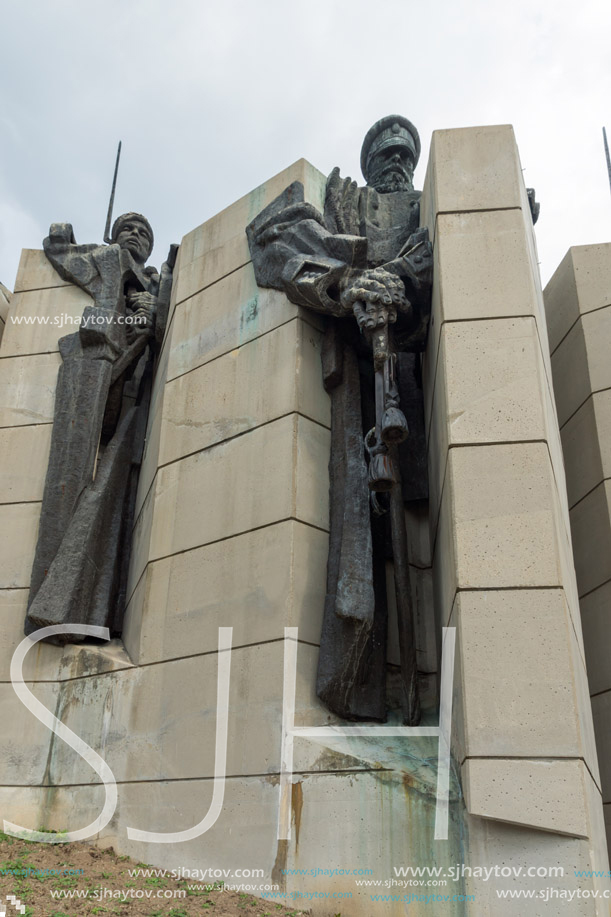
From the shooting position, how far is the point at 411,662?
19.9ft

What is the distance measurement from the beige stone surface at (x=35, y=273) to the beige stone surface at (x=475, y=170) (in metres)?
4.42

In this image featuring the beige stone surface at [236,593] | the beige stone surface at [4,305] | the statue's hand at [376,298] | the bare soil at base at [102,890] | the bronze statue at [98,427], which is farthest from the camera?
the beige stone surface at [4,305]

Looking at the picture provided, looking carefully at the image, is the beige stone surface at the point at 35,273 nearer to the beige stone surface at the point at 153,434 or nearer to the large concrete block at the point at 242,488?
the beige stone surface at the point at 153,434

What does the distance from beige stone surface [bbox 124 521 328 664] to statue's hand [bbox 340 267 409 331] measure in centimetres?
168

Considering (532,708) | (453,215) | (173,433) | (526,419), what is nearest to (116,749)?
(173,433)

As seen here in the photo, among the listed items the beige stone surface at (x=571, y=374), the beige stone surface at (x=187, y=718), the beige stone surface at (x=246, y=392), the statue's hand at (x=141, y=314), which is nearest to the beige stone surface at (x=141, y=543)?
the beige stone surface at (x=246, y=392)

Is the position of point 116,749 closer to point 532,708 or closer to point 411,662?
point 411,662

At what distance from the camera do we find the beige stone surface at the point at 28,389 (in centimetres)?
861

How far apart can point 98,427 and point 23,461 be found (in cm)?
78

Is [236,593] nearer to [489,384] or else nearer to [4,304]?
[489,384]

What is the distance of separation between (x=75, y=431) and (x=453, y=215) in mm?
3995

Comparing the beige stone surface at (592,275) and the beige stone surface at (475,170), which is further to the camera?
the beige stone surface at (592,275)

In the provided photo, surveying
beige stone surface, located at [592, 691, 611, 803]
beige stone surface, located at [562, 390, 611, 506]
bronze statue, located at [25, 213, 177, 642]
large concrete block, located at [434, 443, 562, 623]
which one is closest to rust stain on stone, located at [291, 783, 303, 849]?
large concrete block, located at [434, 443, 562, 623]

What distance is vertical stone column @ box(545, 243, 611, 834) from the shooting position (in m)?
7.22
